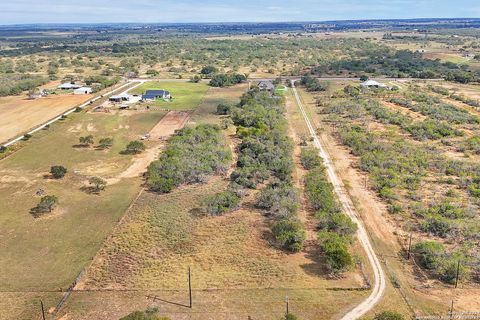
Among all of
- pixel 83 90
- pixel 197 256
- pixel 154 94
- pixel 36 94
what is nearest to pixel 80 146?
pixel 154 94

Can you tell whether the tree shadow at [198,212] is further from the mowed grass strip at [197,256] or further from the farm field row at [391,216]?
the farm field row at [391,216]

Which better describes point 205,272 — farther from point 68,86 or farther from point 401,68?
point 401,68

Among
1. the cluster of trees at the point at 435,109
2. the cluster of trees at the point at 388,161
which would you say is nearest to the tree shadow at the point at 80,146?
the cluster of trees at the point at 388,161

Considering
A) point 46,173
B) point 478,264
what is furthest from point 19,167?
point 478,264

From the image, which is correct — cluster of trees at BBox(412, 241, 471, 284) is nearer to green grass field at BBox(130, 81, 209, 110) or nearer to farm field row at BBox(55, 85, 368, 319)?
farm field row at BBox(55, 85, 368, 319)

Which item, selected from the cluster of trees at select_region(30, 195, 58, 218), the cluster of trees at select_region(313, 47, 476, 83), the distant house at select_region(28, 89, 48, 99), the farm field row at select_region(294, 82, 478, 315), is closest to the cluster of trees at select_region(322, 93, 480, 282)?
the farm field row at select_region(294, 82, 478, 315)

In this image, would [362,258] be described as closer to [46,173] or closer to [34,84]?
[46,173]
